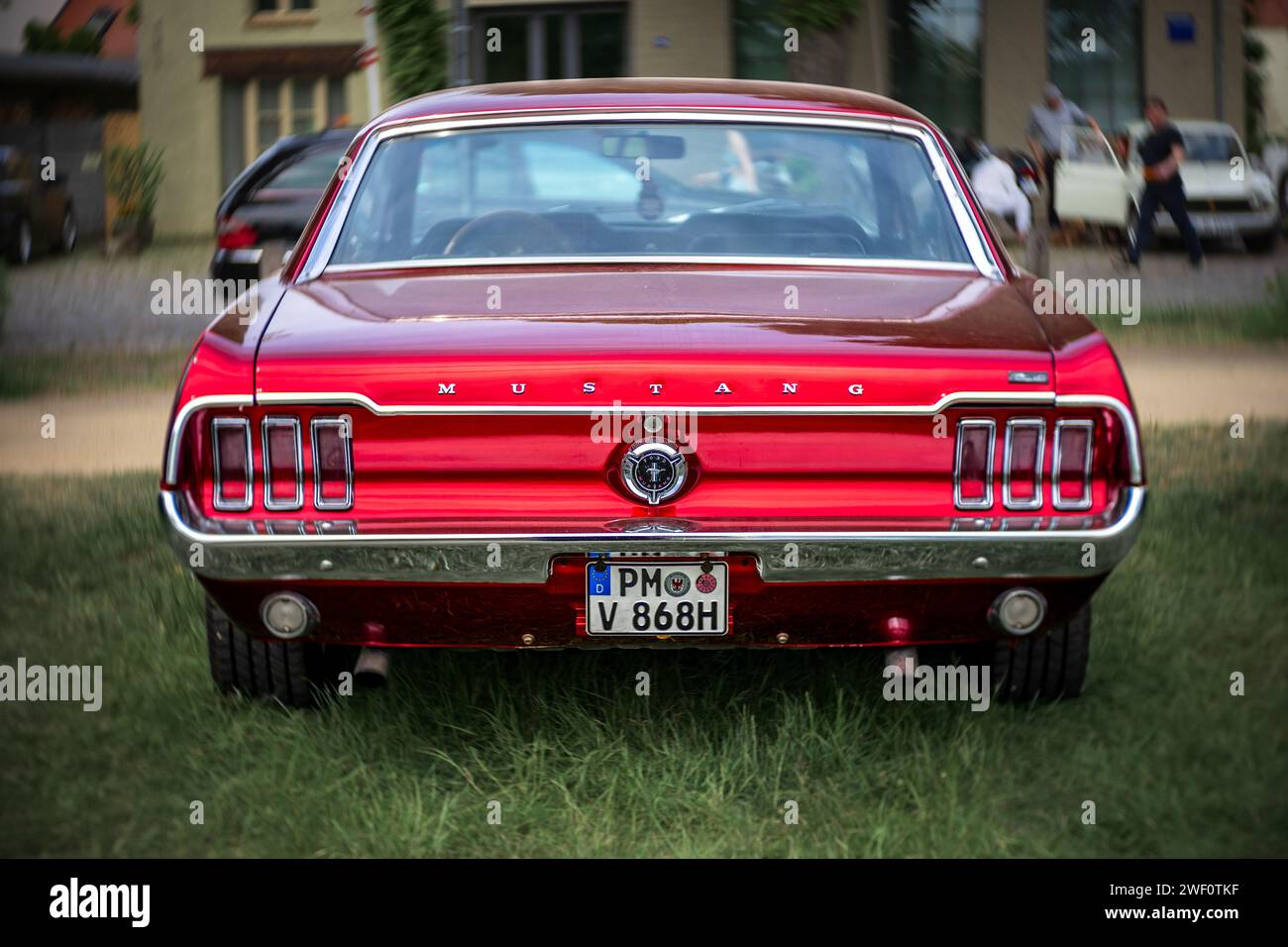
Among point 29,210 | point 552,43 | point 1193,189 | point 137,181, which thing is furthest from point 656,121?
point 137,181

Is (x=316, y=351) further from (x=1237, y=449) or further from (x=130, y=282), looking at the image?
(x=130, y=282)

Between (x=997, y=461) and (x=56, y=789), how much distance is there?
2.26 metres

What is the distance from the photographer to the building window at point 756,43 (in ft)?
68.7

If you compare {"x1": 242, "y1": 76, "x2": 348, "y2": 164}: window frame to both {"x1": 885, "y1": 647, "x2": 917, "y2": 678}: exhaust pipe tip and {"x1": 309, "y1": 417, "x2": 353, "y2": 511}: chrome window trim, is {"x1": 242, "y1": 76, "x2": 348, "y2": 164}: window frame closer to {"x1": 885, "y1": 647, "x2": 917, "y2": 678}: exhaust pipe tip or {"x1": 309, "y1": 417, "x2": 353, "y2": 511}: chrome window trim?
{"x1": 885, "y1": 647, "x2": 917, "y2": 678}: exhaust pipe tip

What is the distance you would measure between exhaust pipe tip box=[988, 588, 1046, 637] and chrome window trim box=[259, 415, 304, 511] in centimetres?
145

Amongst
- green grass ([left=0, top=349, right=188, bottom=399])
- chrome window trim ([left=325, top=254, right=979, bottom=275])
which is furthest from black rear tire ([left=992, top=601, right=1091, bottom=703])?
green grass ([left=0, top=349, right=188, bottom=399])

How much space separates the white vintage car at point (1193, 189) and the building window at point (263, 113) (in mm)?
11472

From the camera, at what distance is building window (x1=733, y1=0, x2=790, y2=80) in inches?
824

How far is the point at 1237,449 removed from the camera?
7590 millimetres

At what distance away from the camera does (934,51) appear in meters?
22.0

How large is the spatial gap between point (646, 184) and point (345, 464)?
4.68 ft

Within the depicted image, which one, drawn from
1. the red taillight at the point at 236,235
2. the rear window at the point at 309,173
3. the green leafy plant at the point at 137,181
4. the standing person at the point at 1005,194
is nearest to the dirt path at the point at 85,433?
the red taillight at the point at 236,235

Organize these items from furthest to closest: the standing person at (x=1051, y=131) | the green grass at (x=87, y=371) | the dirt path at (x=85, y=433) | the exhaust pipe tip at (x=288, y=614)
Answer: the standing person at (x=1051, y=131) → the green grass at (x=87, y=371) → the dirt path at (x=85, y=433) → the exhaust pipe tip at (x=288, y=614)

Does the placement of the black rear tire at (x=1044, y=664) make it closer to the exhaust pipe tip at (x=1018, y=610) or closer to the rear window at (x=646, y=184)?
the exhaust pipe tip at (x=1018, y=610)
